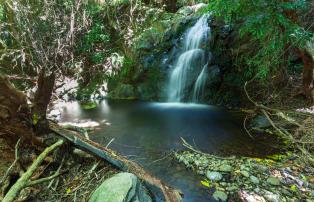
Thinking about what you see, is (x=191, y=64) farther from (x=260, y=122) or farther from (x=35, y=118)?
(x=35, y=118)

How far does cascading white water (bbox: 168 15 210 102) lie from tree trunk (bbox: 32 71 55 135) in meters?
7.39

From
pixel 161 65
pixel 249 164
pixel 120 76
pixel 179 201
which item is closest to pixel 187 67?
pixel 161 65

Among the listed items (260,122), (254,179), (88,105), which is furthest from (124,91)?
(254,179)

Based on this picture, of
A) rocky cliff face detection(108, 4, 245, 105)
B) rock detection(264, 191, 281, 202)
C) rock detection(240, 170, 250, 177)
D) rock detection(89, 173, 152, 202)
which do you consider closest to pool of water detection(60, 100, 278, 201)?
rock detection(240, 170, 250, 177)

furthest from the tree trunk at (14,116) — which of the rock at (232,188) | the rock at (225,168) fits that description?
the rock at (225,168)

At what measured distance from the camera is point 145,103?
9859mm

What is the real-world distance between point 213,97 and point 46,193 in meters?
7.74

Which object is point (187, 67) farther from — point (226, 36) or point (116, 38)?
point (116, 38)

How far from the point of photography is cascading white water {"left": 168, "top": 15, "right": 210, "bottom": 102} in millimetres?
9320

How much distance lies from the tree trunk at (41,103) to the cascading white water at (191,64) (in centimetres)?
739

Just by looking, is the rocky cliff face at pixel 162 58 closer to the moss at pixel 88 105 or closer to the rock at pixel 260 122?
the moss at pixel 88 105

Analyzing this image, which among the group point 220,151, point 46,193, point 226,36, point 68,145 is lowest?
point 220,151

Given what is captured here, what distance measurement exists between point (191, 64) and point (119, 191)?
8132 millimetres

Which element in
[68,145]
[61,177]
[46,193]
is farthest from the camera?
[68,145]
